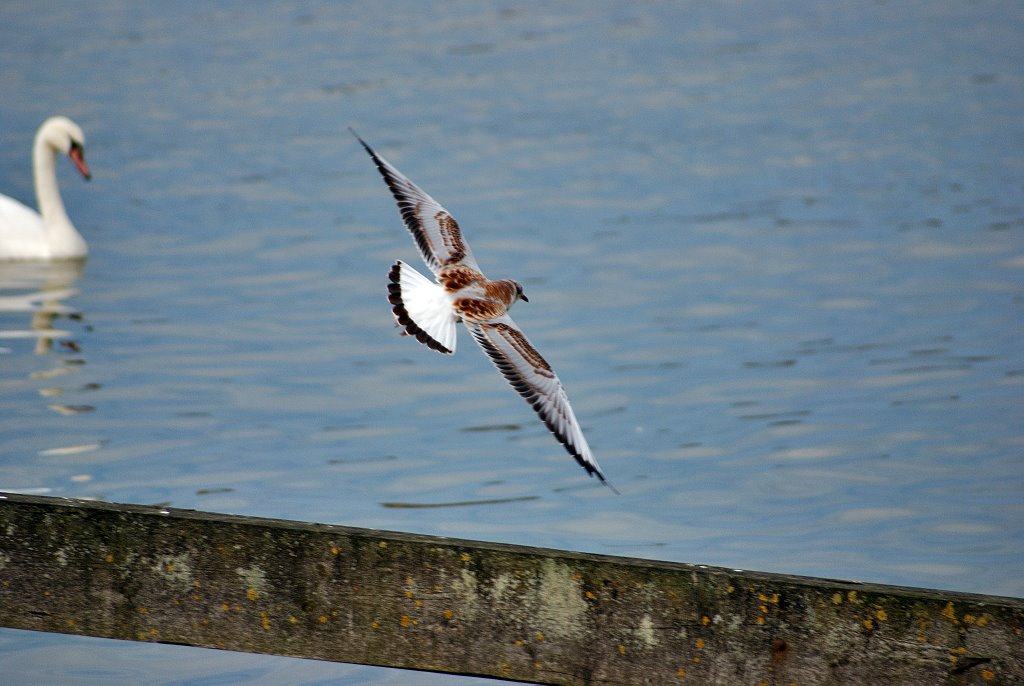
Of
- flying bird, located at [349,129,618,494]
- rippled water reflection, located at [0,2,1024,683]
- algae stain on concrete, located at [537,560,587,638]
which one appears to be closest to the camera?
algae stain on concrete, located at [537,560,587,638]

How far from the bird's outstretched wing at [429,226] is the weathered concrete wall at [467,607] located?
2614 mm

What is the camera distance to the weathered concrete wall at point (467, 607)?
3.59 m

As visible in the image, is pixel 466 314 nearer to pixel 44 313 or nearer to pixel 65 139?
pixel 44 313

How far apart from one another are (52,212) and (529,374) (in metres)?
8.43

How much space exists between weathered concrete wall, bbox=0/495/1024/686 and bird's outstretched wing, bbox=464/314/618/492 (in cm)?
157

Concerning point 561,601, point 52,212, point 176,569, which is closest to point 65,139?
point 52,212

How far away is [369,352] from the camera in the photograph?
983cm

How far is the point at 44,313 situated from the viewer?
11.2 metres

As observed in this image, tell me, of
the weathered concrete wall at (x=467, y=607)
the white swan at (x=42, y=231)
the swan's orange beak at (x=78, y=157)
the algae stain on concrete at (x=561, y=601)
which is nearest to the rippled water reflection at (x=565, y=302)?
the white swan at (x=42, y=231)

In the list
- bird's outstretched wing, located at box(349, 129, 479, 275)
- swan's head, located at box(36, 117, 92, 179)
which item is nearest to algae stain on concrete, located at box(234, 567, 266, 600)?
bird's outstretched wing, located at box(349, 129, 479, 275)

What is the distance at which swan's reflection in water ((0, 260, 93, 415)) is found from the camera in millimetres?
9562

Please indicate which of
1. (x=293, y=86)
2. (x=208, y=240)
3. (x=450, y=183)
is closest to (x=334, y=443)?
(x=208, y=240)

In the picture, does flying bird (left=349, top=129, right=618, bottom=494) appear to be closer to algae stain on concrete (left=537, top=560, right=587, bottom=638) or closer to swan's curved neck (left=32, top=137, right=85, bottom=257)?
algae stain on concrete (left=537, top=560, right=587, bottom=638)

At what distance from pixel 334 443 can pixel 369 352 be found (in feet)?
5.63
